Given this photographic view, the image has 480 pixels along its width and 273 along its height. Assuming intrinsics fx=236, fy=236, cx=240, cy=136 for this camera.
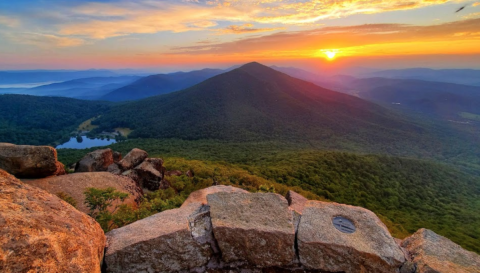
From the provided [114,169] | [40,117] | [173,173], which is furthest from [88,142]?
[114,169]

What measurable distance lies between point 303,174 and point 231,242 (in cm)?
2541

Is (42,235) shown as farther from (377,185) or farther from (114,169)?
(377,185)

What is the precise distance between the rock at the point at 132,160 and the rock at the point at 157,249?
34.8 feet

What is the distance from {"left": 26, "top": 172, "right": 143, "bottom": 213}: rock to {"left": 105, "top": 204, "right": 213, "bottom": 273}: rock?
6295 millimetres

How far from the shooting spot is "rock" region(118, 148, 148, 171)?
15701 mm

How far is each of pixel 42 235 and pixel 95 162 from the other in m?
13.2

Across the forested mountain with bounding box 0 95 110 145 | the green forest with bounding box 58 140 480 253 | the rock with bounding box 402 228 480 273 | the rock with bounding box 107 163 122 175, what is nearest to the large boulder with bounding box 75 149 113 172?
the rock with bounding box 107 163 122 175

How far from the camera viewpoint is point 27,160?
35.4 ft

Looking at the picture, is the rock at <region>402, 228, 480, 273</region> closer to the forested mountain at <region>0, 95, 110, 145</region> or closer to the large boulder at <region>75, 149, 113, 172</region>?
the large boulder at <region>75, 149, 113, 172</region>

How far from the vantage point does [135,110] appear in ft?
385

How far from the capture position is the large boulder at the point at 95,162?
15106mm

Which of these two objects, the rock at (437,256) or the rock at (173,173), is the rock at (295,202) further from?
the rock at (173,173)

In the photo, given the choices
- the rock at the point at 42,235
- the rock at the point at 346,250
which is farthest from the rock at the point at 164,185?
the rock at the point at 346,250

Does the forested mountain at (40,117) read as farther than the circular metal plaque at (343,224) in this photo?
Yes
